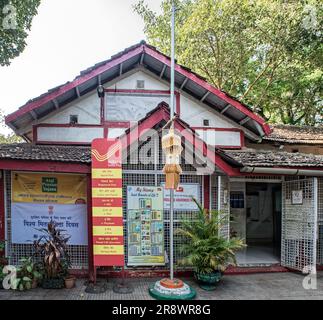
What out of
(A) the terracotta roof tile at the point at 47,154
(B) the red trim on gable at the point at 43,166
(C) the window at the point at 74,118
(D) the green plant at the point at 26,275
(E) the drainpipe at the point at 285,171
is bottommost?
(D) the green plant at the point at 26,275

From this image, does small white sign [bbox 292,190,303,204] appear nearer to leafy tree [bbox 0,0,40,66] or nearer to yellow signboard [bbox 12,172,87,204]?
yellow signboard [bbox 12,172,87,204]

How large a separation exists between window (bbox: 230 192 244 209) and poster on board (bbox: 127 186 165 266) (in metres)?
3.38

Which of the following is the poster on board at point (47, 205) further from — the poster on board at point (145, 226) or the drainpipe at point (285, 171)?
the drainpipe at point (285, 171)

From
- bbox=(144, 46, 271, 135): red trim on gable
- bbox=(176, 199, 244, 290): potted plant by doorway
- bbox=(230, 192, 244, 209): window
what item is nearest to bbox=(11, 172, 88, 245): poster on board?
bbox=(176, 199, 244, 290): potted plant by doorway

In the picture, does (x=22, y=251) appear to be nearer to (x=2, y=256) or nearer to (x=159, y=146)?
(x=2, y=256)

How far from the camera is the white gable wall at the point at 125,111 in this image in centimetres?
887

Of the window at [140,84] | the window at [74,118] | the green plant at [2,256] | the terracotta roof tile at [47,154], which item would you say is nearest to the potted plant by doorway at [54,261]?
the green plant at [2,256]

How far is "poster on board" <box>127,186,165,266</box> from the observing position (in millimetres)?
7352

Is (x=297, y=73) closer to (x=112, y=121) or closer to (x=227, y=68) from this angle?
(x=227, y=68)

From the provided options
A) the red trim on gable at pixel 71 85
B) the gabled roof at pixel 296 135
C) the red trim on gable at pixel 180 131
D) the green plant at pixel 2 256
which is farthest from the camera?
the gabled roof at pixel 296 135

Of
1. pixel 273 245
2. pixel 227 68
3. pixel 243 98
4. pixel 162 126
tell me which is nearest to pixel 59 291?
pixel 162 126

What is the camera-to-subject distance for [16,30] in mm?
8828

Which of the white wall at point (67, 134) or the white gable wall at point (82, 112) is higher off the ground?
the white gable wall at point (82, 112)

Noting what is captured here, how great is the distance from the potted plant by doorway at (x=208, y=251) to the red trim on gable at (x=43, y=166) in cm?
282
